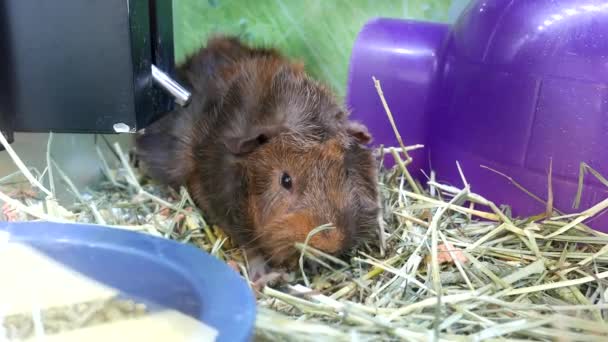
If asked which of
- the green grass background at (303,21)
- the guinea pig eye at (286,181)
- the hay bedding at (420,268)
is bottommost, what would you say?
the hay bedding at (420,268)

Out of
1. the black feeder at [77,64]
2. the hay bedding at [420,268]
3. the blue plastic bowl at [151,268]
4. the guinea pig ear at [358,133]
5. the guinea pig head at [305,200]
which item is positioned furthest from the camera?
the guinea pig ear at [358,133]

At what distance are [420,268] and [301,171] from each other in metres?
0.50

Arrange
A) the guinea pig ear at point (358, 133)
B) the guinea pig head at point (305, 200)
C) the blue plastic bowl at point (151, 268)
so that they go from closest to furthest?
the blue plastic bowl at point (151, 268), the guinea pig head at point (305, 200), the guinea pig ear at point (358, 133)

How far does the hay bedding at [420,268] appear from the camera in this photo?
1267 mm

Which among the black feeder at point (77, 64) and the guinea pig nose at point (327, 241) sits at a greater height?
the black feeder at point (77, 64)

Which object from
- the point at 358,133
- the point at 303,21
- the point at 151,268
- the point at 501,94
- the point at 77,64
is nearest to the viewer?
the point at 151,268

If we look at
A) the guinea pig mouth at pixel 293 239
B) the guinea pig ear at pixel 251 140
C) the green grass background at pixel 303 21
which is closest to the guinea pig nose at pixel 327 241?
the guinea pig mouth at pixel 293 239

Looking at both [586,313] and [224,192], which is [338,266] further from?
[586,313]

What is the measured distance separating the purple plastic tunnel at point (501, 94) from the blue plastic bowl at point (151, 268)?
134cm

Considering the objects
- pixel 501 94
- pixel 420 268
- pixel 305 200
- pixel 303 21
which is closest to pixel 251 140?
pixel 305 200

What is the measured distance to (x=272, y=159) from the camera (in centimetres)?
180

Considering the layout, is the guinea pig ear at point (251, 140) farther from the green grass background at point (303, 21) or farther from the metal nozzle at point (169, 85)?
the green grass background at point (303, 21)

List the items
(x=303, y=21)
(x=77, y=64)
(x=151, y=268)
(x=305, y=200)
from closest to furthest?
(x=151, y=268), (x=77, y=64), (x=305, y=200), (x=303, y=21)

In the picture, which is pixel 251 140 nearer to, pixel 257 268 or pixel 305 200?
pixel 305 200
